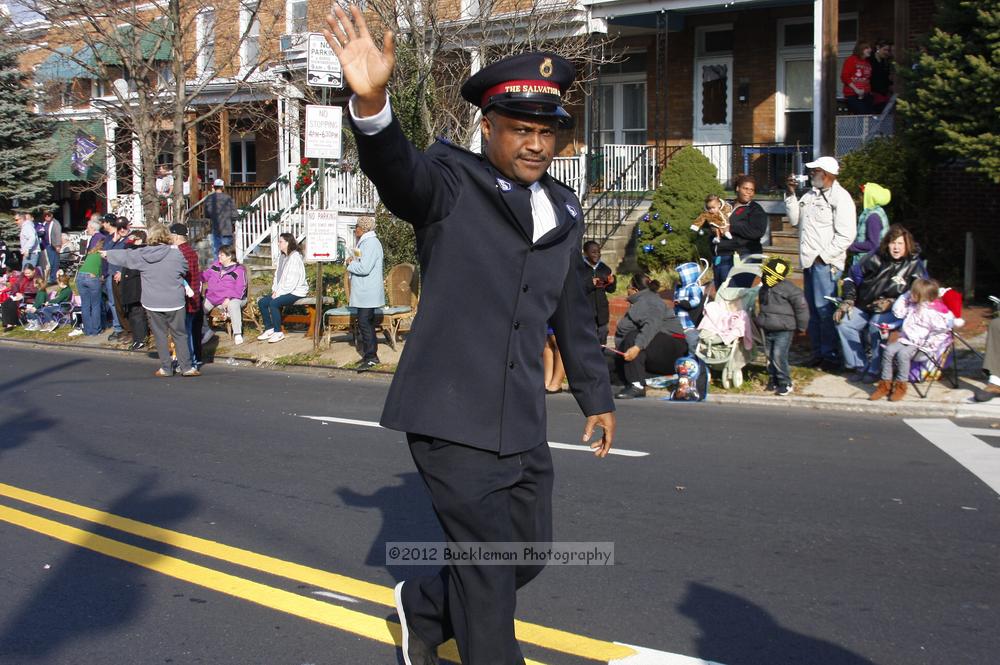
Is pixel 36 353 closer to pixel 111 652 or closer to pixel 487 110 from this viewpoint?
pixel 111 652

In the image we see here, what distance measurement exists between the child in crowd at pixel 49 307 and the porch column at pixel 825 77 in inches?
→ 525

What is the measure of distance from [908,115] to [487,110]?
12.0 metres

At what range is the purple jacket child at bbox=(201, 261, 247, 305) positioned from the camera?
661 inches

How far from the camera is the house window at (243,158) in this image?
3180 centimetres

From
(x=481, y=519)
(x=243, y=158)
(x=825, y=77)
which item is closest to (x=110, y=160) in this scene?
(x=243, y=158)

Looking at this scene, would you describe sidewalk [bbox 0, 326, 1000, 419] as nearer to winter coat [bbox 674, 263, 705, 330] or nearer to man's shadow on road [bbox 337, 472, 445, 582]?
winter coat [bbox 674, 263, 705, 330]

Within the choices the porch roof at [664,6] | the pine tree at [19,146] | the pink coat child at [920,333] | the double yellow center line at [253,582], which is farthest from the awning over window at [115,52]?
the pink coat child at [920,333]

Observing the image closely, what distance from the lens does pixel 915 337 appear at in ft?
35.0

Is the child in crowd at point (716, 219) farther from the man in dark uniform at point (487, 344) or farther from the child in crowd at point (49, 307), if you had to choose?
the child in crowd at point (49, 307)

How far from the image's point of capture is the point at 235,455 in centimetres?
858

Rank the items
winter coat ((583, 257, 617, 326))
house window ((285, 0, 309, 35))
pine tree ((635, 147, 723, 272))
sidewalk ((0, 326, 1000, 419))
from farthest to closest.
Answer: house window ((285, 0, 309, 35)) < pine tree ((635, 147, 723, 272)) < winter coat ((583, 257, 617, 326)) < sidewalk ((0, 326, 1000, 419))

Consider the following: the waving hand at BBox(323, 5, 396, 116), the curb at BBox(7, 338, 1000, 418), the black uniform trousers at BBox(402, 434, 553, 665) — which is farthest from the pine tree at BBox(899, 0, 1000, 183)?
the waving hand at BBox(323, 5, 396, 116)

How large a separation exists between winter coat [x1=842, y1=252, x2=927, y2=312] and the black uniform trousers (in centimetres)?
844

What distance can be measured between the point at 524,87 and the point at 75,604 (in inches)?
135
